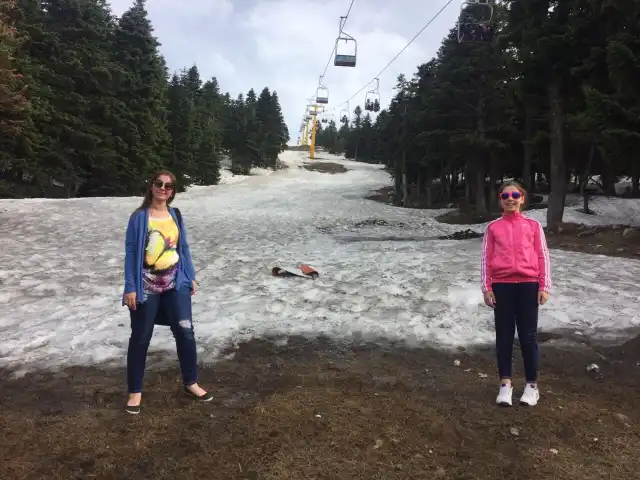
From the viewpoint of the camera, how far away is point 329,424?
395 cm

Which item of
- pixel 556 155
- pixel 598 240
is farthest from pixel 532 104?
pixel 598 240

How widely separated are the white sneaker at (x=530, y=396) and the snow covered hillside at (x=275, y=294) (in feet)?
5.62

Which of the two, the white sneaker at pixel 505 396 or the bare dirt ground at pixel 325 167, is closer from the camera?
the white sneaker at pixel 505 396

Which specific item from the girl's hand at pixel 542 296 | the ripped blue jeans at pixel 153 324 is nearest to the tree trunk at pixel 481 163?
the girl's hand at pixel 542 296

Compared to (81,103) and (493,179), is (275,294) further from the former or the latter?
(81,103)

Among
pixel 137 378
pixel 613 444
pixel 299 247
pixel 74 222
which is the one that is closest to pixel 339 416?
pixel 137 378

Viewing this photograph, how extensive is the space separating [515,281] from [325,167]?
7747cm

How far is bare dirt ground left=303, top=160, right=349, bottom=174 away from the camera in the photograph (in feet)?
254

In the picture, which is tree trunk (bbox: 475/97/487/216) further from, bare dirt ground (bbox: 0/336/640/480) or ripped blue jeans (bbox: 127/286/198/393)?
ripped blue jeans (bbox: 127/286/198/393)

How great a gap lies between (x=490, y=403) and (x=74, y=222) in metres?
15.0

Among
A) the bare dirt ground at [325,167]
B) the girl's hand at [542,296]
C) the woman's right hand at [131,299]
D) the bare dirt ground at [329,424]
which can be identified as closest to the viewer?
the bare dirt ground at [329,424]

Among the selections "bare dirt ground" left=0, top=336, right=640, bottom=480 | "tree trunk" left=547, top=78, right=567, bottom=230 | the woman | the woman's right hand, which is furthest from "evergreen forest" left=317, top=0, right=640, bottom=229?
the woman's right hand

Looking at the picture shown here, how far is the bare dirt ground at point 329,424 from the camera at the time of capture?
336 centimetres

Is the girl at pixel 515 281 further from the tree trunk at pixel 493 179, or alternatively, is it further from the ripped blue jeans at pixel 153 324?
the tree trunk at pixel 493 179
